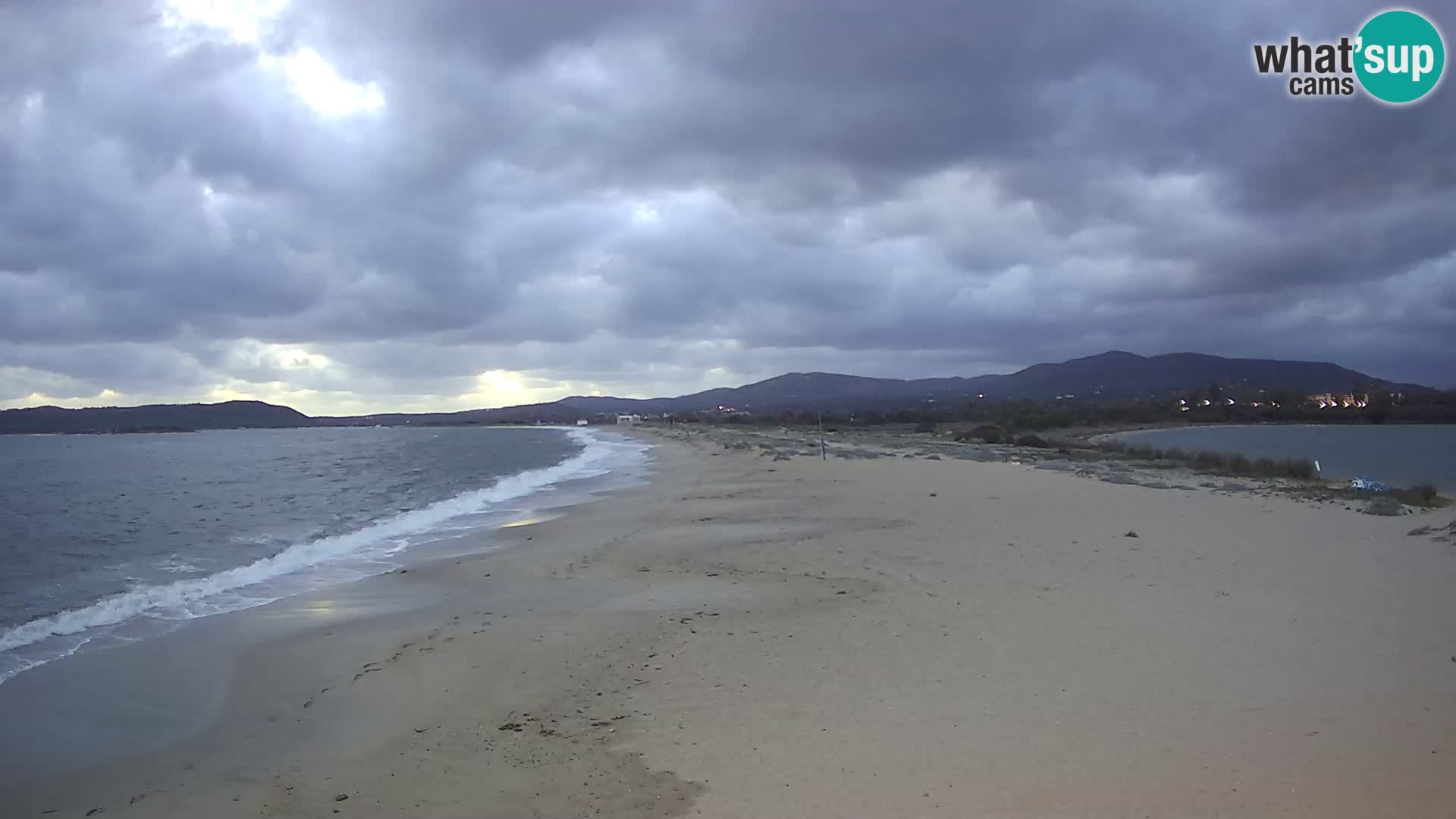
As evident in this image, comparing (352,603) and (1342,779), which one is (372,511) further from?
(1342,779)

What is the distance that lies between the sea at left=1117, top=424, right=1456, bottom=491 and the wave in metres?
30.7

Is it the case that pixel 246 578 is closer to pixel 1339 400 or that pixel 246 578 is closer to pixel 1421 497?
pixel 1421 497

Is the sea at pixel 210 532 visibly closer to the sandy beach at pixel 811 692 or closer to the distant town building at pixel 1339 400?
the sandy beach at pixel 811 692

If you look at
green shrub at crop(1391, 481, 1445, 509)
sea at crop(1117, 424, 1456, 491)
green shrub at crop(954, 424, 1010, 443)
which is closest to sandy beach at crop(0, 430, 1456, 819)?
green shrub at crop(1391, 481, 1445, 509)

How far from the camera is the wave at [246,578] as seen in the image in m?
10.9

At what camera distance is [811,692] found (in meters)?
6.50

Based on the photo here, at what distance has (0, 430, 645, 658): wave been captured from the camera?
10.9 meters

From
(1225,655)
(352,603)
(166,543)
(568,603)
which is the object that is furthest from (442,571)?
(1225,655)

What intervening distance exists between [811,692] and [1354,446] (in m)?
64.3

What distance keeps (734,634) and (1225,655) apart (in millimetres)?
4524

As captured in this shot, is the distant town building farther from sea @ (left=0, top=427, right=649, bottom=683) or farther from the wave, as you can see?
the wave

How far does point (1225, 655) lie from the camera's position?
6.87 m

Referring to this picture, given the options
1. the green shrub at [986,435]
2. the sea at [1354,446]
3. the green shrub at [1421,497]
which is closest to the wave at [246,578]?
the green shrub at [1421,497]

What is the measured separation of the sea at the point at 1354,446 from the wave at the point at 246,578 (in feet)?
101
